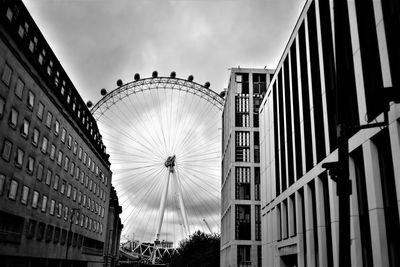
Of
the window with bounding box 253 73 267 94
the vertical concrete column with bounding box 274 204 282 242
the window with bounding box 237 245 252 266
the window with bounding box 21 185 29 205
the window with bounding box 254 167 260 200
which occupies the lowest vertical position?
the window with bounding box 237 245 252 266

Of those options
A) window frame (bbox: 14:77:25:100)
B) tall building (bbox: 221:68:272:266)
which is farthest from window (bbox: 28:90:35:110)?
tall building (bbox: 221:68:272:266)

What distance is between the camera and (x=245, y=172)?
83875 millimetres

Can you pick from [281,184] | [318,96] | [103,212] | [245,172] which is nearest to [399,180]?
[318,96]

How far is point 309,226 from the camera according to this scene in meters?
32.7

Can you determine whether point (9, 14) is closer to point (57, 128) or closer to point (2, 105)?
point (2, 105)

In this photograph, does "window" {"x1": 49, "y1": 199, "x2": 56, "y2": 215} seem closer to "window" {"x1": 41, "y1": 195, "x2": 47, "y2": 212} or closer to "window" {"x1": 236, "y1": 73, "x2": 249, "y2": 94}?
"window" {"x1": 41, "y1": 195, "x2": 47, "y2": 212}

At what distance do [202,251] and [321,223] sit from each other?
Result: 99.2 meters

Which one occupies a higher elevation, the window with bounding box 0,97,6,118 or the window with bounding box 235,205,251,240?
the window with bounding box 0,97,6,118

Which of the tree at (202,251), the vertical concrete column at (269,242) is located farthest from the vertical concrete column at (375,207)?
the tree at (202,251)

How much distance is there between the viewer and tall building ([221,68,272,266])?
77.6 meters

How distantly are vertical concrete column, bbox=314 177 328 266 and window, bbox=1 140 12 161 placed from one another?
29.5 m

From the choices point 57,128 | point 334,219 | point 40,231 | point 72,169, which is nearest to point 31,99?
→ point 57,128

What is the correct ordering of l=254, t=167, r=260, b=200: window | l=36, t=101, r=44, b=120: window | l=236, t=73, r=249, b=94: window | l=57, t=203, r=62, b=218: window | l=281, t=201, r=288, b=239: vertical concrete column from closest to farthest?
l=281, t=201, r=288, b=239: vertical concrete column
l=36, t=101, r=44, b=120: window
l=57, t=203, r=62, b=218: window
l=254, t=167, r=260, b=200: window
l=236, t=73, r=249, b=94: window

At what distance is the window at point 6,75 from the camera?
124 ft
